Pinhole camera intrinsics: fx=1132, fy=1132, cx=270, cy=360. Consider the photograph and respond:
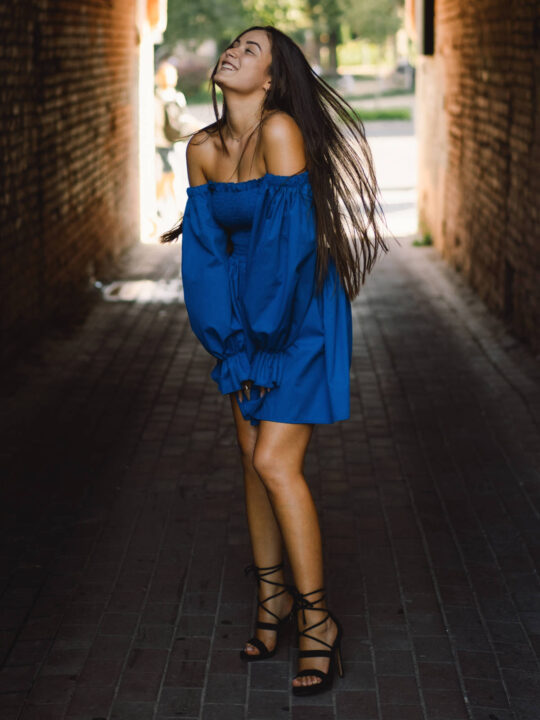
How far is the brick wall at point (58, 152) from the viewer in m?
7.52

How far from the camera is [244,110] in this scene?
339cm

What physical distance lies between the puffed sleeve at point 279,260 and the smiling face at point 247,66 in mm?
302

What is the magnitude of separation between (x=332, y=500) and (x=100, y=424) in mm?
1741

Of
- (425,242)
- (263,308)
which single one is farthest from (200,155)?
(425,242)

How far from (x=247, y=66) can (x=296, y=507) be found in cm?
133

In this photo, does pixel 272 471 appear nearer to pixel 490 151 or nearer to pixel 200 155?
pixel 200 155

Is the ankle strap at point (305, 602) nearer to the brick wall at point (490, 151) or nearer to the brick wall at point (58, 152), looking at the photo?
the brick wall at point (58, 152)

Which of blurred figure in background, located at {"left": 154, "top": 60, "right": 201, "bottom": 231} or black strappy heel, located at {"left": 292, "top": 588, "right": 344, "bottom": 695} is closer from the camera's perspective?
black strappy heel, located at {"left": 292, "top": 588, "right": 344, "bottom": 695}

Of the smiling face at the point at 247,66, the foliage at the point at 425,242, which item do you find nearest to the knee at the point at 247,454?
the smiling face at the point at 247,66

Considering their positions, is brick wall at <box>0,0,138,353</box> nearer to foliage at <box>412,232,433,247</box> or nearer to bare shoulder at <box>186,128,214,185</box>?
foliage at <box>412,232,433,247</box>

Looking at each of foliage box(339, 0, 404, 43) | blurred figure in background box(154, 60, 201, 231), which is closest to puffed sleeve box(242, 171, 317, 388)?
blurred figure in background box(154, 60, 201, 231)

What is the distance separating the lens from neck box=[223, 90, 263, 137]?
3.38 metres

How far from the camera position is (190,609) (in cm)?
398

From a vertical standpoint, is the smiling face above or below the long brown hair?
above
